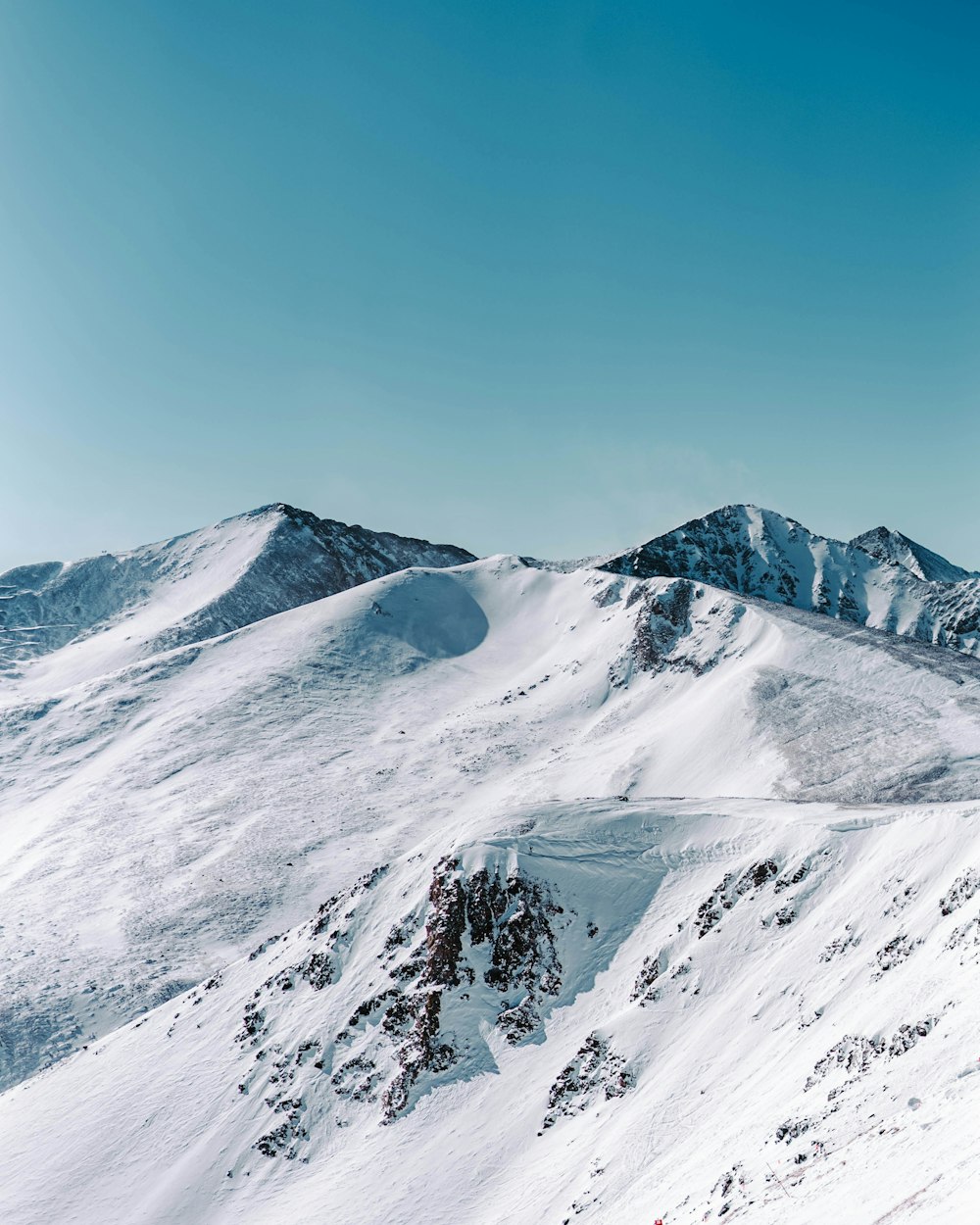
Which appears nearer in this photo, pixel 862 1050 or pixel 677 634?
pixel 862 1050

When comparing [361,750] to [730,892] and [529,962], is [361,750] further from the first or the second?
[730,892]

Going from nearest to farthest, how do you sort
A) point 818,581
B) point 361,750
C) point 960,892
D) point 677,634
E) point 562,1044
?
1. point 960,892
2. point 562,1044
3. point 361,750
4. point 677,634
5. point 818,581

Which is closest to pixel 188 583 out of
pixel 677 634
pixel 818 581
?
pixel 677 634

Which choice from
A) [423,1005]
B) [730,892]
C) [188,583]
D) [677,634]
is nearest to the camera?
[423,1005]

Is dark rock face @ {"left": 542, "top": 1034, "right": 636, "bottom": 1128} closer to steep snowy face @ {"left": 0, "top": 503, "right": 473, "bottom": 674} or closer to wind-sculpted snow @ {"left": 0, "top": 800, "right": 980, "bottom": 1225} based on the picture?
wind-sculpted snow @ {"left": 0, "top": 800, "right": 980, "bottom": 1225}

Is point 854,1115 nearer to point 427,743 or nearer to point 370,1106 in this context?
point 370,1106

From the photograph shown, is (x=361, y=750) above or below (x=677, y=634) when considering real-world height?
below
